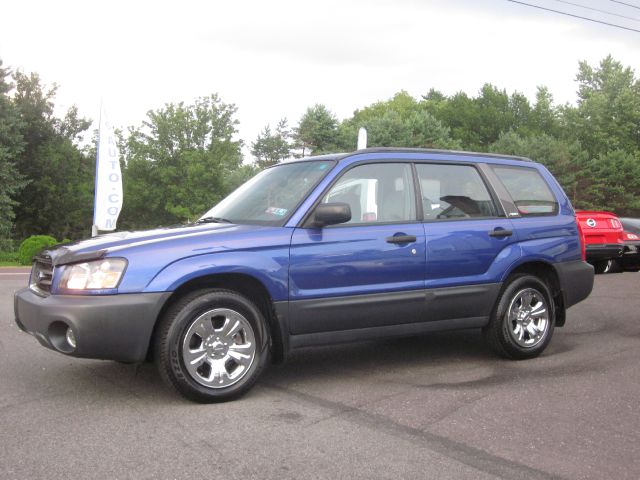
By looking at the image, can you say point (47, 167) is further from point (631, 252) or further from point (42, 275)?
point (42, 275)

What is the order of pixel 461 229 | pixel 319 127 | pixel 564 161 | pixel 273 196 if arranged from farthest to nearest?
pixel 319 127
pixel 564 161
pixel 461 229
pixel 273 196

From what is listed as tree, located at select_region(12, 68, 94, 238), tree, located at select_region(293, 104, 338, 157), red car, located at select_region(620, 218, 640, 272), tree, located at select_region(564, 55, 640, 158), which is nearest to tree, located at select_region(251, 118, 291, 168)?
tree, located at select_region(293, 104, 338, 157)

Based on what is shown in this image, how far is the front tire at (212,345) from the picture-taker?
15.0 ft

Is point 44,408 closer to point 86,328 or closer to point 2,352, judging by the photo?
point 86,328

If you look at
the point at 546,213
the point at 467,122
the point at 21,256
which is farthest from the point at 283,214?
the point at 467,122

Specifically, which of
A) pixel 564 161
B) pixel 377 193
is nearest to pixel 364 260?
pixel 377 193

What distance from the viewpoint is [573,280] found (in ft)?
21.6

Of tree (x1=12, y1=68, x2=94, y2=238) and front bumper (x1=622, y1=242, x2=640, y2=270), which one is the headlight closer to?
front bumper (x1=622, y1=242, x2=640, y2=270)

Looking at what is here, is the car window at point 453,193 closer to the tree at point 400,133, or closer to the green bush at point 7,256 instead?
the green bush at point 7,256

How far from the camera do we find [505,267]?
6051mm

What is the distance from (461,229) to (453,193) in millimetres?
364

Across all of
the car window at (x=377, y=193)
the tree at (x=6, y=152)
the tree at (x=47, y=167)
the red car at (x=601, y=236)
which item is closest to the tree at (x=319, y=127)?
the tree at (x=47, y=167)

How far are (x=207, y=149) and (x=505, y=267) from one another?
51.3 meters

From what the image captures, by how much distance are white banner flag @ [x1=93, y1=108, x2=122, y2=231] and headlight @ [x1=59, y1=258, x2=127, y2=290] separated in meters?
17.7
